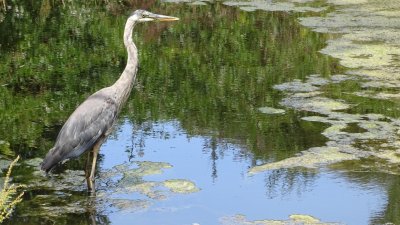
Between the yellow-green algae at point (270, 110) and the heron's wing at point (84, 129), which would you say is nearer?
the heron's wing at point (84, 129)

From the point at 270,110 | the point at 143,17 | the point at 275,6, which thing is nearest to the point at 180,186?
the point at 143,17

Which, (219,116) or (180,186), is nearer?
(180,186)

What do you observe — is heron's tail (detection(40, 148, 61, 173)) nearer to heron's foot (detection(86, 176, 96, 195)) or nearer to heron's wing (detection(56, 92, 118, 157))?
heron's wing (detection(56, 92, 118, 157))

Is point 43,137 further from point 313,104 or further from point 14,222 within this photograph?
point 313,104

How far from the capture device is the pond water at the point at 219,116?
5.55m

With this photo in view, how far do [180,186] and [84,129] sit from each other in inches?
32.0

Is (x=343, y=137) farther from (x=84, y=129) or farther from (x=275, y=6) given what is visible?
(x=275, y=6)

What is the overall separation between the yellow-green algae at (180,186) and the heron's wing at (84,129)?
61cm

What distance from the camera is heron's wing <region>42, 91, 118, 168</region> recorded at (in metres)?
5.76

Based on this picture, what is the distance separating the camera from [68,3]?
1464 centimetres

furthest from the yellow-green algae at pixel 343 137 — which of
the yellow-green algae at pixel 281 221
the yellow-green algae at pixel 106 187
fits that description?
the yellow-green algae at pixel 281 221

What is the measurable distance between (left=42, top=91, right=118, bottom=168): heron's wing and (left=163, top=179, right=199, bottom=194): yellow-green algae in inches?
24.1

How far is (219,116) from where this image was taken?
7.68 m

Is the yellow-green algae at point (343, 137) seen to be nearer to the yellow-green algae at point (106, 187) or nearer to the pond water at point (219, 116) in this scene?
the pond water at point (219, 116)
